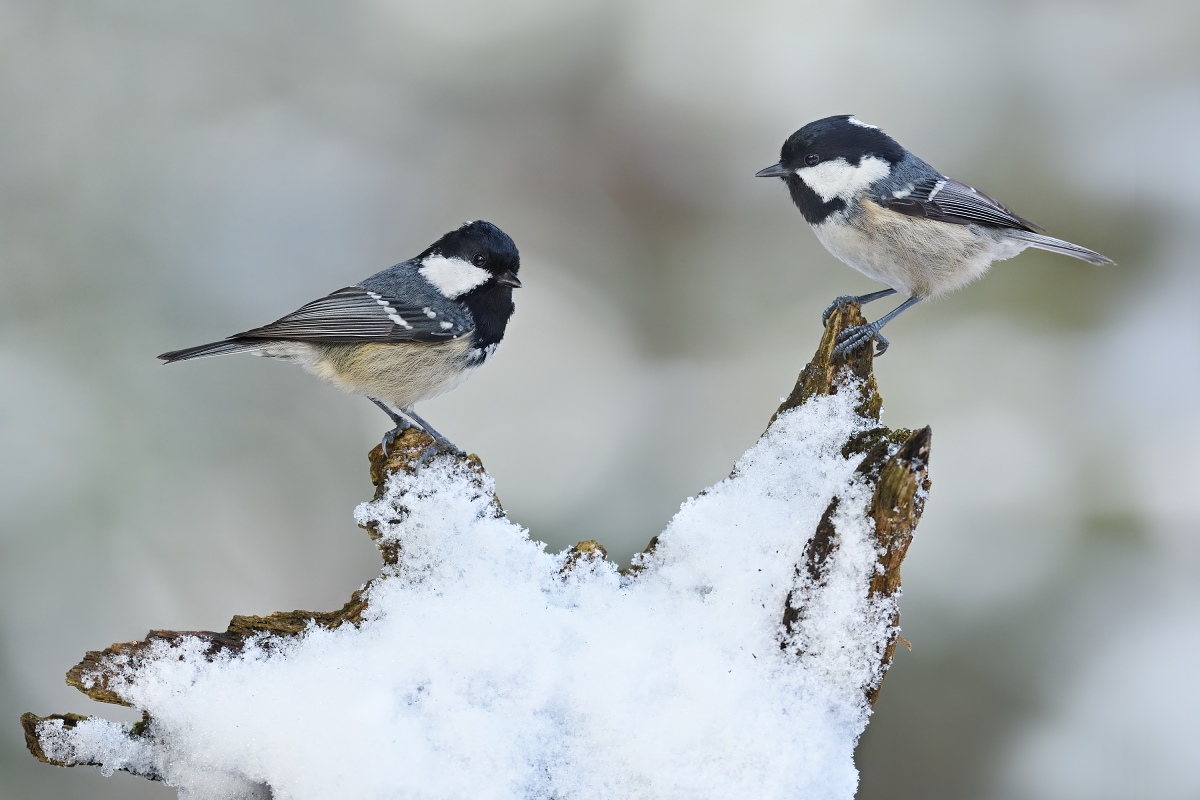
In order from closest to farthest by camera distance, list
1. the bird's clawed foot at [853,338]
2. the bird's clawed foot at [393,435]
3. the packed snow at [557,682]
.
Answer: the packed snow at [557,682]
the bird's clawed foot at [853,338]
the bird's clawed foot at [393,435]

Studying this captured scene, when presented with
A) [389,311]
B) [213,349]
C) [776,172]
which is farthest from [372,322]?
[776,172]

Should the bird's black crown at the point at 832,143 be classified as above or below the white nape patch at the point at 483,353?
above

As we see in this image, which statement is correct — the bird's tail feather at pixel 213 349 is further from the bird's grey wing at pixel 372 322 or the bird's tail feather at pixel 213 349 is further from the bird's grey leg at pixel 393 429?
the bird's grey leg at pixel 393 429

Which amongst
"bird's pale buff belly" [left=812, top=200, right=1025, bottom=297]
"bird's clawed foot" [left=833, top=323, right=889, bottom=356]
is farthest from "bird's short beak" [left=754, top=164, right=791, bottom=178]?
"bird's clawed foot" [left=833, top=323, right=889, bottom=356]

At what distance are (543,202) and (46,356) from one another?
1.63 metres

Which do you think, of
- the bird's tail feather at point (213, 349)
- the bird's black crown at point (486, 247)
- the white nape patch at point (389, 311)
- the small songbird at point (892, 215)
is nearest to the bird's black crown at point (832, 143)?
the small songbird at point (892, 215)

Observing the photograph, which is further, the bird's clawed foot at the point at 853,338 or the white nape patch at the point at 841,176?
the white nape patch at the point at 841,176

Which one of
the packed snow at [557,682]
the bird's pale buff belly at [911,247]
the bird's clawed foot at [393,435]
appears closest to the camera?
the packed snow at [557,682]

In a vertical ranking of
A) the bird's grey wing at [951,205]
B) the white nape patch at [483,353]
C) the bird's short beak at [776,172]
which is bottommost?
the white nape patch at [483,353]

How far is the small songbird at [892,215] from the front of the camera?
223 centimetres

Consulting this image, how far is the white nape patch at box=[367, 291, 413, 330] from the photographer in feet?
7.50

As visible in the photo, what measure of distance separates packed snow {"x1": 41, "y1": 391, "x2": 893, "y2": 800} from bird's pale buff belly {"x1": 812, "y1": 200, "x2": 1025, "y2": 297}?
73 centimetres

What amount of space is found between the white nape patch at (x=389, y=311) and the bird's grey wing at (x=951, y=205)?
1.21 meters

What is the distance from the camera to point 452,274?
2281 millimetres
